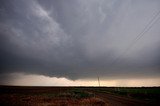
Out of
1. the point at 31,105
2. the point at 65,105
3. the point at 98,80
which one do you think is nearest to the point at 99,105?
the point at 65,105

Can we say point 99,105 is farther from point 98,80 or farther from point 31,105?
point 98,80

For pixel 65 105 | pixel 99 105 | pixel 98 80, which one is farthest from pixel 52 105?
pixel 98 80

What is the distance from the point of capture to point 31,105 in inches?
965

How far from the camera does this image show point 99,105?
2538cm

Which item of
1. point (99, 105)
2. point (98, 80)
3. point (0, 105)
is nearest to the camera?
point (0, 105)

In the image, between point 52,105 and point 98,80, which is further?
point 98,80

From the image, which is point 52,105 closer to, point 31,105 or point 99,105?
point 31,105

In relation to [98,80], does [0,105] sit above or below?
below

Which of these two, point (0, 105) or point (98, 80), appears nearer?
point (0, 105)

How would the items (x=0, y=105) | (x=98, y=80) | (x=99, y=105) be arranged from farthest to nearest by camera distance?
1. (x=98, y=80)
2. (x=99, y=105)
3. (x=0, y=105)

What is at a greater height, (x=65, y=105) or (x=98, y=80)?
(x=98, y=80)

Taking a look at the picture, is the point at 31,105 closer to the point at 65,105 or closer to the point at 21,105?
the point at 21,105

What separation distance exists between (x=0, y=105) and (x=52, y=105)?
737cm

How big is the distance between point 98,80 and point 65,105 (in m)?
100.0
